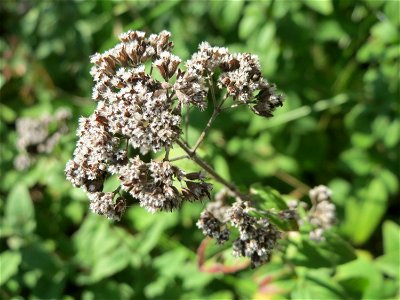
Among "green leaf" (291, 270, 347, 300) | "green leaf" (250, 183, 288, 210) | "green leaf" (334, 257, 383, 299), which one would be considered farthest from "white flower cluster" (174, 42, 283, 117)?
"green leaf" (334, 257, 383, 299)

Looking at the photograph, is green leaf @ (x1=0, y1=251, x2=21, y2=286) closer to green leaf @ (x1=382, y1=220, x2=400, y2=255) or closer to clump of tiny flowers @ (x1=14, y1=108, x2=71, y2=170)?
clump of tiny flowers @ (x1=14, y1=108, x2=71, y2=170)

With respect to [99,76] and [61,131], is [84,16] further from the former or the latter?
[99,76]

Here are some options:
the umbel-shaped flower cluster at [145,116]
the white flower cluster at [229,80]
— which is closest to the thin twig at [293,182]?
the umbel-shaped flower cluster at [145,116]

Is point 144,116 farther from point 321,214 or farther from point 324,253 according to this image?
point 324,253

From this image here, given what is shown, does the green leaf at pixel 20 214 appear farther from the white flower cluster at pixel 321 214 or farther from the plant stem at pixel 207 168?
the white flower cluster at pixel 321 214

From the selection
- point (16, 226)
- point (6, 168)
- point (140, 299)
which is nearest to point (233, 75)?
point (140, 299)
